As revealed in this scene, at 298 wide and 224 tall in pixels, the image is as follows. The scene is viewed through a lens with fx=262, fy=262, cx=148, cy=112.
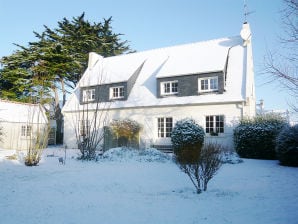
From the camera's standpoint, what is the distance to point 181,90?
20.8 m

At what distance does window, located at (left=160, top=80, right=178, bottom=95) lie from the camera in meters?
21.4

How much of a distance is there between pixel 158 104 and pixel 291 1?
1496 centimetres

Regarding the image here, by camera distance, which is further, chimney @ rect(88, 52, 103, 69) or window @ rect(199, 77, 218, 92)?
chimney @ rect(88, 52, 103, 69)

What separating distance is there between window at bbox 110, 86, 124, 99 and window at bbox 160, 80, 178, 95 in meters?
4.10

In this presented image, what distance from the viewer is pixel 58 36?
3244cm

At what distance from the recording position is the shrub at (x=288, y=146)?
41.5ft

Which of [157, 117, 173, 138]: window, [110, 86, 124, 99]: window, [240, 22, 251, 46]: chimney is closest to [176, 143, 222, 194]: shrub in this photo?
[157, 117, 173, 138]: window

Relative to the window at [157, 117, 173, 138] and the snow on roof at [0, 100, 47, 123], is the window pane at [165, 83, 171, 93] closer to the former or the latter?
the window at [157, 117, 173, 138]

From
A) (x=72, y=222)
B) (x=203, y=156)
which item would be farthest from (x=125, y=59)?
(x=72, y=222)

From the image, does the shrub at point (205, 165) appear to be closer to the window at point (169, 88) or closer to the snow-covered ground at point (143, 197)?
the snow-covered ground at point (143, 197)

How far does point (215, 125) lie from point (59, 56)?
1941 centimetres

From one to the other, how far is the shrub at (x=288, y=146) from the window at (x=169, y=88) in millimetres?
9763

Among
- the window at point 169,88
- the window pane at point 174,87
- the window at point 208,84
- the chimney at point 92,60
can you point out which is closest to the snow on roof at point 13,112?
the chimney at point 92,60

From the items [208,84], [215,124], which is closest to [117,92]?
[208,84]
